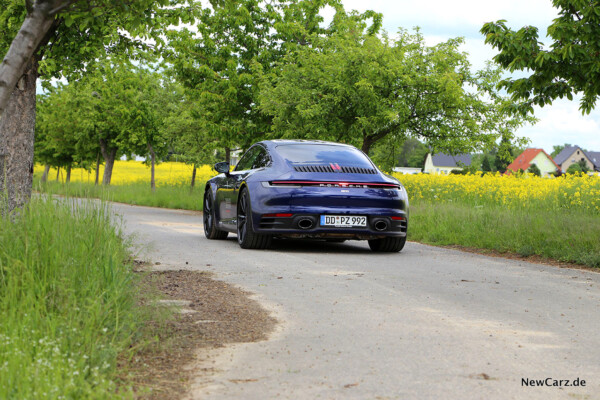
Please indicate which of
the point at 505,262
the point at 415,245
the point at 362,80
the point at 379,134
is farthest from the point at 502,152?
the point at 505,262

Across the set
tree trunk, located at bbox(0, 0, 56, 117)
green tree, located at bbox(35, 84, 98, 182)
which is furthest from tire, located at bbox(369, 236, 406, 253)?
green tree, located at bbox(35, 84, 98, 182)

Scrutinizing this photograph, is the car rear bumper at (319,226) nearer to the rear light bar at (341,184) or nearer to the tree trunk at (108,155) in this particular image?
the rear light bar at (341,184)

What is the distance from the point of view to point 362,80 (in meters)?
20.2

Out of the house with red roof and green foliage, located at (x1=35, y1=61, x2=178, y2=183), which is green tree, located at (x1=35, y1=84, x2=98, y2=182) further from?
the house with red roof

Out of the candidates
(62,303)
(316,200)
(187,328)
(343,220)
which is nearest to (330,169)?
(316,200)

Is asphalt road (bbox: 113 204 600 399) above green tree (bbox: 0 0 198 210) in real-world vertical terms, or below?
below

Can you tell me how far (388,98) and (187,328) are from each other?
16695 millimetres

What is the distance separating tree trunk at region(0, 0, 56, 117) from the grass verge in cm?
795

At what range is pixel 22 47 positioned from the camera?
4.64 metres

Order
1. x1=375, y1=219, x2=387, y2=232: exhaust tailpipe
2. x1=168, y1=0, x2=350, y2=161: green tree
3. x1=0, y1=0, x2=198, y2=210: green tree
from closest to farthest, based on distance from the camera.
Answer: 1. x1=0, y1=0, x2=198, y2=210: green tree
2. x1=375, y1=219, x2=387, y2=232: exhaust tailpipe
3. x1=168, y1=0, x2=350, y2=161: green tree

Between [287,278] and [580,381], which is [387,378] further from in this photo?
[287,278]

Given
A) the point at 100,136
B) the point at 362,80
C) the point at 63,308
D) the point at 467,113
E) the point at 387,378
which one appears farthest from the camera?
the point at 100,136

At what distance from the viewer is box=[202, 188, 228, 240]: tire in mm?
13055

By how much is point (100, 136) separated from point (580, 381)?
49.5 metres
